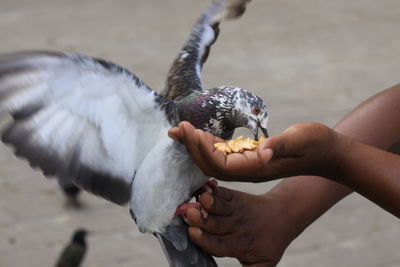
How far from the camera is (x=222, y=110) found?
2.47 metres

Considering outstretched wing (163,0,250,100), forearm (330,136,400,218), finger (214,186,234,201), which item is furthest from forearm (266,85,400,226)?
outstretched wing (163,0,250,100)

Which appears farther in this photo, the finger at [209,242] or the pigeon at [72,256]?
the pigeon at [72,256]

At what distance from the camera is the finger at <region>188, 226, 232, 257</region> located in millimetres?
2367

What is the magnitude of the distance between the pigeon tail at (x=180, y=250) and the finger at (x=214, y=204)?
0.23 meters

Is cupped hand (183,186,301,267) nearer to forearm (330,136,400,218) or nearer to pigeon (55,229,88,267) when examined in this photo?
forearm (330,136,400,218)

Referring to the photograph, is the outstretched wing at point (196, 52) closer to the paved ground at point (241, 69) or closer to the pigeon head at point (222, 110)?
A: the pigeon head at point (222, 110)

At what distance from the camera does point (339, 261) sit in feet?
14.4

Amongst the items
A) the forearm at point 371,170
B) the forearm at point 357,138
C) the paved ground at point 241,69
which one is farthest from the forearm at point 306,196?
the paved ground at point 241,69

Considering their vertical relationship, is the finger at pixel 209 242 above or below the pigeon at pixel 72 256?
above

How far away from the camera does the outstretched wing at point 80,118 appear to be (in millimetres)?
2244

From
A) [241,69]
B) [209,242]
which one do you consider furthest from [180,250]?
[241,69]

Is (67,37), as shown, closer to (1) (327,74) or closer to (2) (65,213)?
(1) (327,74)

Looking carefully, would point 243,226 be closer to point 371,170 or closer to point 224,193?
point 224,193

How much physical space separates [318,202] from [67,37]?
19.0 feet
